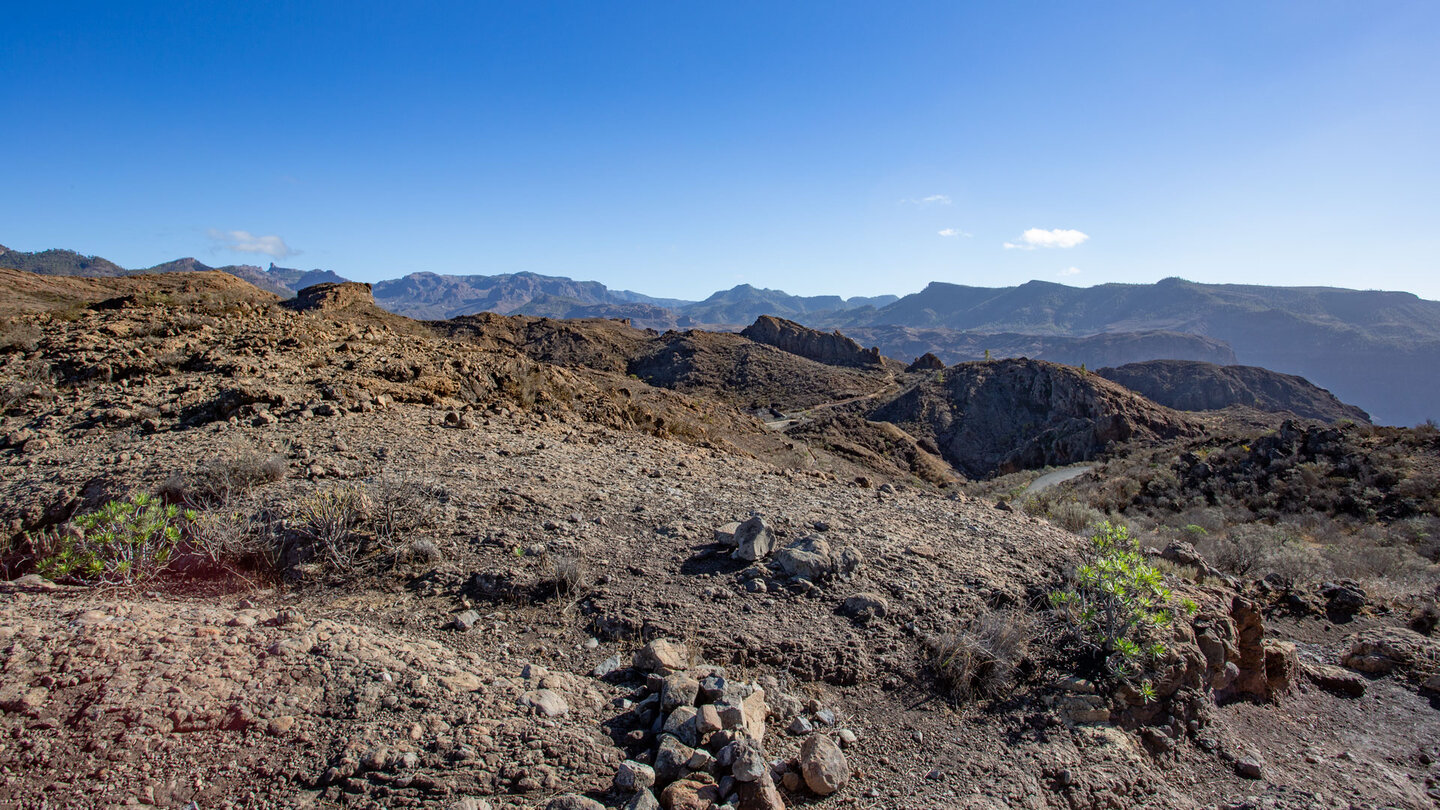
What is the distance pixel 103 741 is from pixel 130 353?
8.20 meters

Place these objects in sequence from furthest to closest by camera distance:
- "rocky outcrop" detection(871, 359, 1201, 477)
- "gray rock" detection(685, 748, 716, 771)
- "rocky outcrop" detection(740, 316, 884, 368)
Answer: "rocky outcrop" detection(740, 316, 884, 368) → "rocky outcrop" detection(871, 359, 1201, 477) → "gray rock" detection(685, 748, 716, 771)

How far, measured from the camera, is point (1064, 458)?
101ft

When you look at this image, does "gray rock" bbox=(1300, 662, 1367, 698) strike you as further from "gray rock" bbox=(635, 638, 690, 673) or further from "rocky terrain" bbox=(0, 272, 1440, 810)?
"gray rock" bbox=(635, 638, 690, 673)

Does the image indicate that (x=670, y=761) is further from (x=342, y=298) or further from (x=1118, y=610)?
(x=342, y=298)

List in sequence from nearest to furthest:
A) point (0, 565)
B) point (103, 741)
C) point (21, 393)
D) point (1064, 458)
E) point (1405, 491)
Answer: point (103, 741)
point (0, 565)
point (21, 393)
point (1405, 491)
point (1064, 458)

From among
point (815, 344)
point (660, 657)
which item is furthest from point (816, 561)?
point (815, 344)

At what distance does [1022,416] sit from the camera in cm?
3756

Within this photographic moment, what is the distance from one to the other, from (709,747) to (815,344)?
57.8 meters

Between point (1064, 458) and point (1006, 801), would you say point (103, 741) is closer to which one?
point (1006, 801)

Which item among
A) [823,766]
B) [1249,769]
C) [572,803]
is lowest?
[1249,769]

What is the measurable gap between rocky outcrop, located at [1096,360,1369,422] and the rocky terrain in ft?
224

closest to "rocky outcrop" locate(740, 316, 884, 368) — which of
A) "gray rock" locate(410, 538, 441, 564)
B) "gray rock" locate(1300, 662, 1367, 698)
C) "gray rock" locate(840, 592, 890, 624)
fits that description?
"gray rock" locate(1300, 662, 1367, 698)

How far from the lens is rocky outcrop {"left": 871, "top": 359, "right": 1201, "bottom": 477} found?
103ft

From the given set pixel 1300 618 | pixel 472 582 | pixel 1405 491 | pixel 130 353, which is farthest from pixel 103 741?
pixel 1405 491
